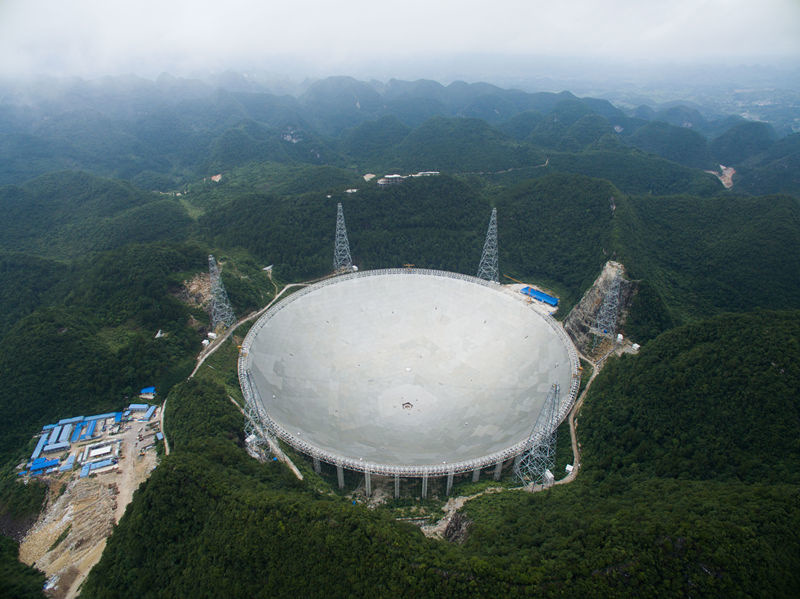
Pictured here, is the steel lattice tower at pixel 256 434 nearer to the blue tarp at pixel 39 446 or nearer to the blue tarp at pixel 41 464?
the blue tarp at pixel 41 464

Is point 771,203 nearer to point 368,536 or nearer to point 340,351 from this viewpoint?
point 340,351

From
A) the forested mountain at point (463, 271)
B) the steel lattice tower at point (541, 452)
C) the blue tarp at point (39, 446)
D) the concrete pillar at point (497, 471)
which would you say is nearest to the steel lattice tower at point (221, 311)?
the forested mountain at point (463, 271)

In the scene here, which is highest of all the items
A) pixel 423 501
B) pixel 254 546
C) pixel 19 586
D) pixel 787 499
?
pixel 787 499

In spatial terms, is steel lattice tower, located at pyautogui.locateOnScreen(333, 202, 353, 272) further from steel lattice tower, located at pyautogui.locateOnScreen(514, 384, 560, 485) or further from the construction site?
steel lattice tower, located at pyautogui.locateOnScreen(514, 384, 560, 485)

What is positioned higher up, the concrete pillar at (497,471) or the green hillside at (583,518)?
the green hillside at (583,518)

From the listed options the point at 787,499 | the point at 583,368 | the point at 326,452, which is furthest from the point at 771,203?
the point at 326,452

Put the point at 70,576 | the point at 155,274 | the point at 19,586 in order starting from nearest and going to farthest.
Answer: the point at 19,586, the point at 70,576, the point at 155,274
